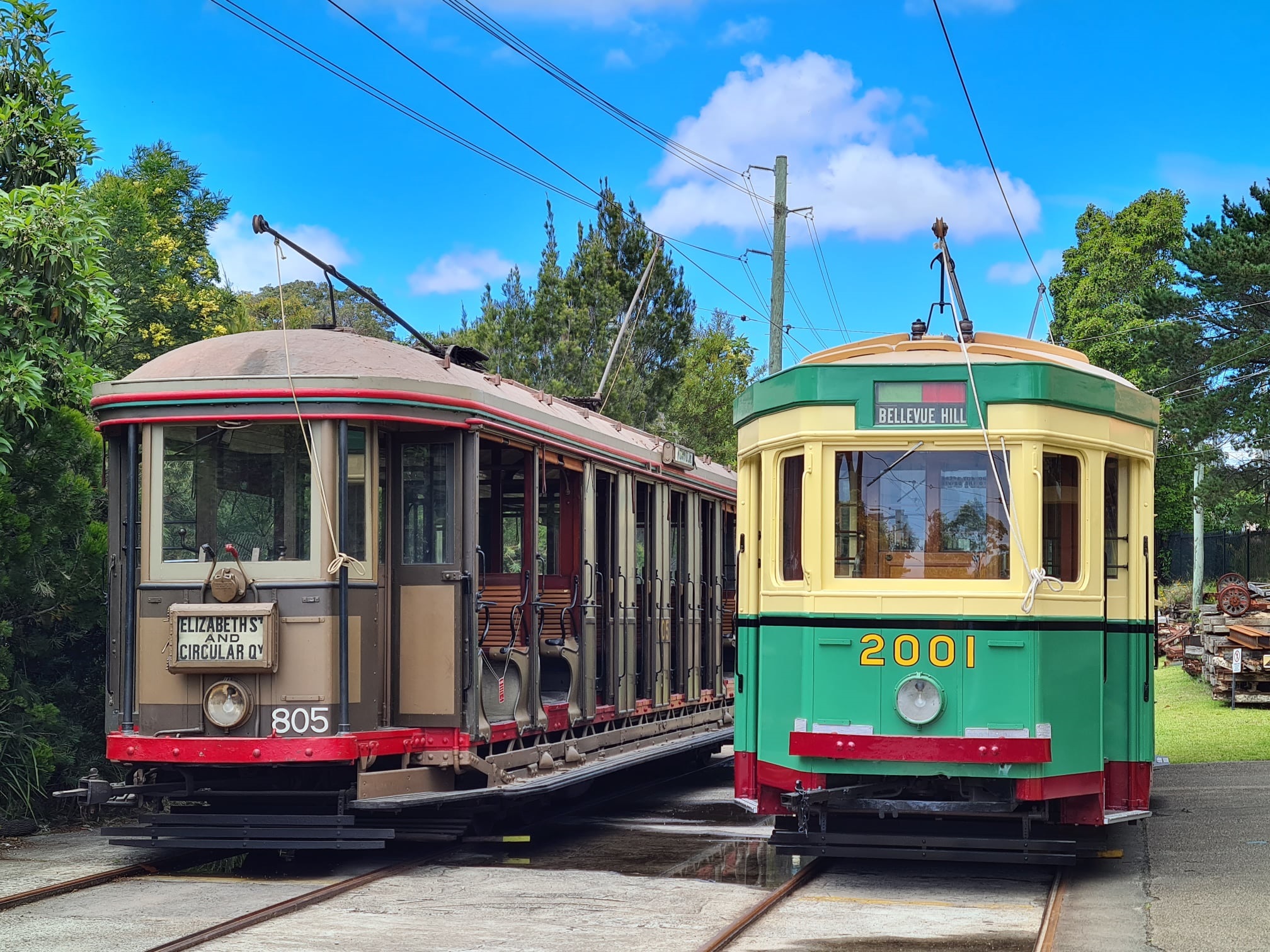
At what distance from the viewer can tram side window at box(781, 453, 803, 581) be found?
9.08 m

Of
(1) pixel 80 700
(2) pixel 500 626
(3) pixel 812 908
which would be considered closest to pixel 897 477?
(3) pixel 812 908

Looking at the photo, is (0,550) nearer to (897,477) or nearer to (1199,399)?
(897,477)

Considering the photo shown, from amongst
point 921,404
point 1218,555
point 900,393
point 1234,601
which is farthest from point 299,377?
point 1218,555

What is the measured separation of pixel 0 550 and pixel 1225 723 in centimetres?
1507

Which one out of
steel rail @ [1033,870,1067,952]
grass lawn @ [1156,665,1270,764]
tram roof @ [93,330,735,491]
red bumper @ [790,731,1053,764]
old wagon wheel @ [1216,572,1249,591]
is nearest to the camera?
steel rail @ [1033,870,1067,952]

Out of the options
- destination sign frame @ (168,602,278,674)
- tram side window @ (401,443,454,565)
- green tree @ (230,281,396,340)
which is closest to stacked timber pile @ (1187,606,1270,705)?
tram side window @ (401,443,454,565)

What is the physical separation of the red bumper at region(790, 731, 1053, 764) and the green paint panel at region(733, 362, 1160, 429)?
1.80 meters

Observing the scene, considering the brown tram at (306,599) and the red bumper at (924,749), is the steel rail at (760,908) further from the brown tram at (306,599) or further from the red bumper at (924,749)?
the brown tram at (306,599)

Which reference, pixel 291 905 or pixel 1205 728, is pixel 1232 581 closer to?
pixel 1205 728

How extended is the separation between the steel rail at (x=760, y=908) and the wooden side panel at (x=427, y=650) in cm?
241

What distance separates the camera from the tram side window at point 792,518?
29.8 ft

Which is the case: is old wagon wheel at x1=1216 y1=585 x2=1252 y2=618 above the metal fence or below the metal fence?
below

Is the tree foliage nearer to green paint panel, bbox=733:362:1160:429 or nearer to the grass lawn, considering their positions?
the grass lawn

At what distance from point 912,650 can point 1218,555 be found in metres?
35.0
